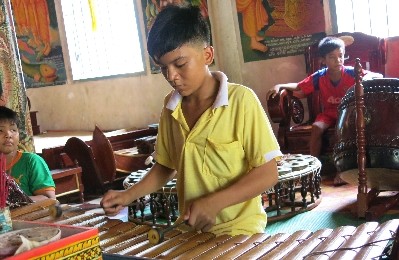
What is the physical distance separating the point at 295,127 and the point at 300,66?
0.90 metres

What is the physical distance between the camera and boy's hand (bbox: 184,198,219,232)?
74.8 inches

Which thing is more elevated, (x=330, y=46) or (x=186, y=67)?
(x=186, y=67)

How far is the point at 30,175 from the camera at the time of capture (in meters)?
3.52

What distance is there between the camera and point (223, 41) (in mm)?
7148

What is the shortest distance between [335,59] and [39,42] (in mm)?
5354

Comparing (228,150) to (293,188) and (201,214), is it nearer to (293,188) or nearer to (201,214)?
(201,214)

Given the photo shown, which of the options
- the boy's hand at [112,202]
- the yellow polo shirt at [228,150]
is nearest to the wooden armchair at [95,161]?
the boy's hand at [112,202]

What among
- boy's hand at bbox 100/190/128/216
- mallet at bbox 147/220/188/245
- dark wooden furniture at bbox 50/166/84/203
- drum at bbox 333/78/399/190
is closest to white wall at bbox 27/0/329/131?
dark wooden furniture at bbox 50/166/84/203

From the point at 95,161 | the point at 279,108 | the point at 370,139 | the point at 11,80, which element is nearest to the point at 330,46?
the point at 279,108

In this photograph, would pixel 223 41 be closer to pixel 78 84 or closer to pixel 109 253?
pixel 78 84

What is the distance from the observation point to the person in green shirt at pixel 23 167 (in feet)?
11.4

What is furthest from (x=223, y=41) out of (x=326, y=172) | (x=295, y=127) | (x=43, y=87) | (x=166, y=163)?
(x=166, y=163)

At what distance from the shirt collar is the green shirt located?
1.51m

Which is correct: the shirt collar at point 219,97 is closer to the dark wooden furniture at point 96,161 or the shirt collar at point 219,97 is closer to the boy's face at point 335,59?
the boy's face at point 335,59
